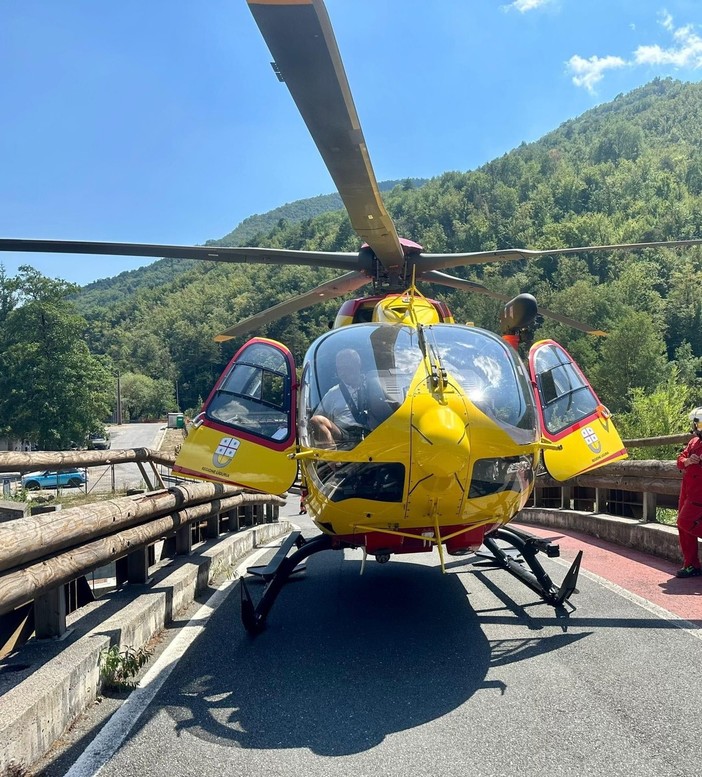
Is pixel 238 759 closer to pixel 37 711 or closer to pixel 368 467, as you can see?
pixel 37 711

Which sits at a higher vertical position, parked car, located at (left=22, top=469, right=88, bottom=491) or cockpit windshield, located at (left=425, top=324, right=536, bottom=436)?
cockpit windshield, located at (left=425, top=324, right=536, bottom=436)

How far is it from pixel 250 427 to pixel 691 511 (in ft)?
13.1

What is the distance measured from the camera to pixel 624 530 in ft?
25.8

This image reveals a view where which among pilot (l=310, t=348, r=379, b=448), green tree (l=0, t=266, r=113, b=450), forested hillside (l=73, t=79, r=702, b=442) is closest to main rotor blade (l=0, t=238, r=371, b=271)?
pilot (l=310, t=348, r=379, b=448)

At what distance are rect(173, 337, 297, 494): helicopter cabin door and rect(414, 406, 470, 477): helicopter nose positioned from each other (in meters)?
1.45

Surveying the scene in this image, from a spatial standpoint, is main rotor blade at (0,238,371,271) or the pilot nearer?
the pilot

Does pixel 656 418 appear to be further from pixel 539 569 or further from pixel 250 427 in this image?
pixel 250 427

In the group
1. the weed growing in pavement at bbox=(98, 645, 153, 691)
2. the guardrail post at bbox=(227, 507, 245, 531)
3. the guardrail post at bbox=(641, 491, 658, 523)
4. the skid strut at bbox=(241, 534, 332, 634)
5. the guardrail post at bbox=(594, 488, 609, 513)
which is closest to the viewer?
the weed growing in pavement at bbox=(98, 645, 153, 691)

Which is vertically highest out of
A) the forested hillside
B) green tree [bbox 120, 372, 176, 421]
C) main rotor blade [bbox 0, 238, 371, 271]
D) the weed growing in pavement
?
the forested hillside

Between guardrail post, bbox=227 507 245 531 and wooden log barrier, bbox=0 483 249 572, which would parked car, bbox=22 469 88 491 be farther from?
wooden log barrier, bbox=0 483 249 572

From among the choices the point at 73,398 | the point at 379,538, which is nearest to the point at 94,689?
the point at 379,538

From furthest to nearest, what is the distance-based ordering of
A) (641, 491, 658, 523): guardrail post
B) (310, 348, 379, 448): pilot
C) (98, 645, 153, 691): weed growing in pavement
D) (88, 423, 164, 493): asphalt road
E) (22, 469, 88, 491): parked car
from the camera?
(88, 423, 164, 493): asphalt road, (22, 469, 88, 491): parked car, (641, 491, 658, 523): guardrail post, (310, 348, 379, 448): pilot, (98, 645, 153, 691): weed growing in pavement

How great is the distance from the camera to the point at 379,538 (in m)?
4.42

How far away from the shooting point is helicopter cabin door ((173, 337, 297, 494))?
17.0 feet
